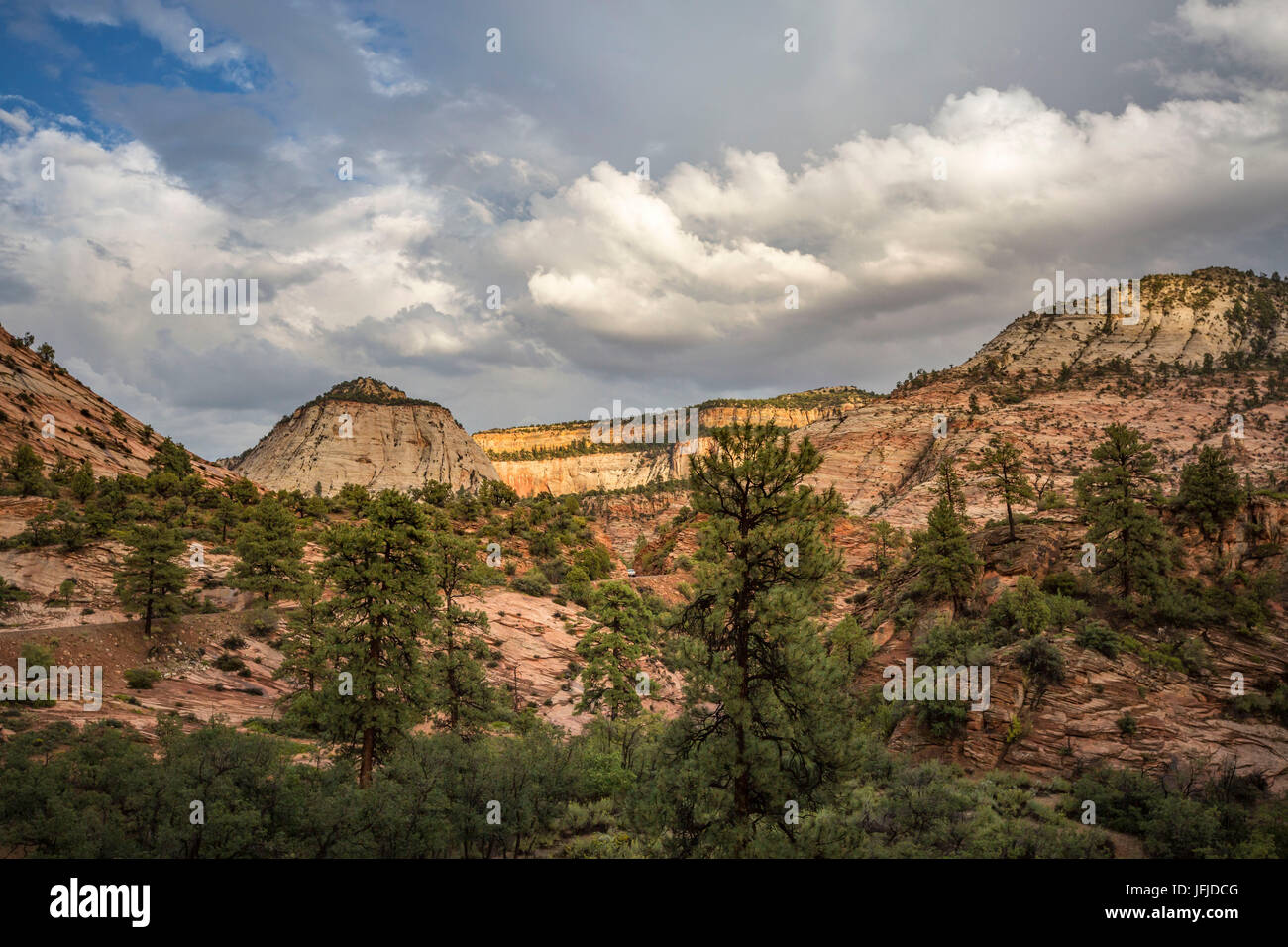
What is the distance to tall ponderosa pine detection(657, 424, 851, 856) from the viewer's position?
1316cm

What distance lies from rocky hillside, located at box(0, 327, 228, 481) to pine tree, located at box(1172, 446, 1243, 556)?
260 feet

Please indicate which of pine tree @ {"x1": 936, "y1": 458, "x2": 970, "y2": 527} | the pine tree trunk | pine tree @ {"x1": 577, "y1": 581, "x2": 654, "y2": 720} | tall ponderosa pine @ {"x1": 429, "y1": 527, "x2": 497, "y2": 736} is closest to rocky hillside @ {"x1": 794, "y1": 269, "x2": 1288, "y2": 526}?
pine tree @ {"x1": 936, "y1": 458, "x2": 970, "y2": 527}

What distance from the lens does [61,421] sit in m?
61.6

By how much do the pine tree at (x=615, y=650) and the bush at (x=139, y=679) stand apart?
17.9 meters

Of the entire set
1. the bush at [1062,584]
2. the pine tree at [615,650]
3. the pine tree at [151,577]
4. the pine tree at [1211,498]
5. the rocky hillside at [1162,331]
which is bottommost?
the pine tree at [615,650]

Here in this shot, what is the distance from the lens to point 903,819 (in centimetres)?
1706

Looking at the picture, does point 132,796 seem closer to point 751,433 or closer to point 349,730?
point 349,730

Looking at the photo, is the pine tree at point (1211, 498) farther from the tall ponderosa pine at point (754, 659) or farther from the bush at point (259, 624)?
the bush at point (259, 624)

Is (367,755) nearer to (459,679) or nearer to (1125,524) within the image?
(459,679)

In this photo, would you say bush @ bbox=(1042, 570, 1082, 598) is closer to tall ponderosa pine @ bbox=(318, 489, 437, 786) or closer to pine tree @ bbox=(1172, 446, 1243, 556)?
pine tree @ bbox=(1172, 446, 1243, 556)

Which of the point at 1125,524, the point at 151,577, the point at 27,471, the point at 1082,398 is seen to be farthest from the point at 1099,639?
the point at 27,471

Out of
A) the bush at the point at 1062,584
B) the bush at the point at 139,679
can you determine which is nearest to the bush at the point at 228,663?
the bush at the point at 139,679

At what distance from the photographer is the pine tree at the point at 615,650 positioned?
3026 cm
